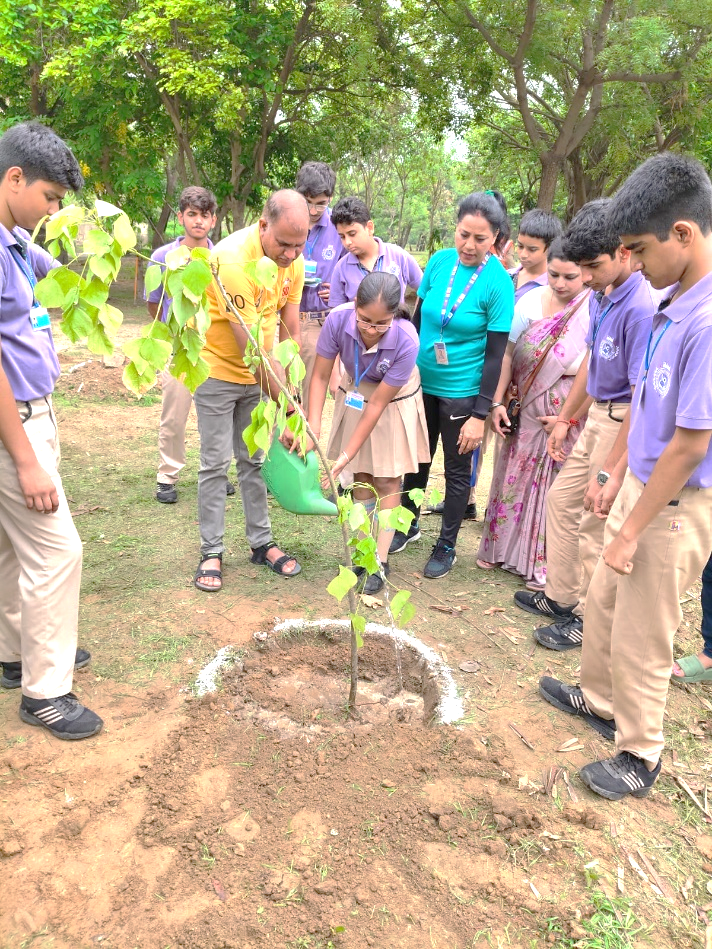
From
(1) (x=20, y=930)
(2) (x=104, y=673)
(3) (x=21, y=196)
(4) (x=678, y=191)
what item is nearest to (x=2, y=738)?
(2) (x=104, y=673)

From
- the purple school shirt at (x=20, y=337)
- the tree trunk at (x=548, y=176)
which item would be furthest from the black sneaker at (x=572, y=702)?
the tree trunk at (x=548, y=176)

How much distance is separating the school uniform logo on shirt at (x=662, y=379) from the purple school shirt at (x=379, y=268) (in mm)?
2127

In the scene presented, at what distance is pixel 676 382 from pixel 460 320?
164 centimetres

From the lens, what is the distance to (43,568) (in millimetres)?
2502

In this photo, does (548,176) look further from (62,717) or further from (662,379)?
(62,717)

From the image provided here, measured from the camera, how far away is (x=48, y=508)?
2.43 m

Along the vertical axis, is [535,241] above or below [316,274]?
above

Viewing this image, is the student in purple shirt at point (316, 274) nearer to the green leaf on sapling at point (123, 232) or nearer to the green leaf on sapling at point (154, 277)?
the green leaf on sapling at point (154, 277)

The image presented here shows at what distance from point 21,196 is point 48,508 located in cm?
100

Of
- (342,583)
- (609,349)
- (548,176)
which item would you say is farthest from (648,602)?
(548,176)

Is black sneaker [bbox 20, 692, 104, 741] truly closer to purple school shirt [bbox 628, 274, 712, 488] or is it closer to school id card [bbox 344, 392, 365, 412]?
school id card [bbox 344, 392, 365, 412]

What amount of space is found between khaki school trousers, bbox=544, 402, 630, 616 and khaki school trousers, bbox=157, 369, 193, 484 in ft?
7.78

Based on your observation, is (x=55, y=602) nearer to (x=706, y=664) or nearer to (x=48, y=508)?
(x=48, y=508)

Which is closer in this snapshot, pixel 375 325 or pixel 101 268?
pixel 101 268
